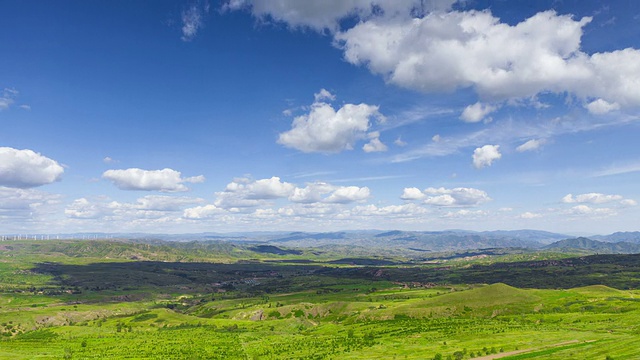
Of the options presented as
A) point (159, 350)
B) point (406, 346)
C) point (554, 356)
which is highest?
point (554, 356)

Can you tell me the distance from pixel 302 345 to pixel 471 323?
82.0 metres

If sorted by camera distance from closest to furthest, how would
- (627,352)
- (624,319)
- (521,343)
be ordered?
(627,352) → (521,343) → (624,319)

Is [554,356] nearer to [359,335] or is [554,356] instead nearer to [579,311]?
[359,335]

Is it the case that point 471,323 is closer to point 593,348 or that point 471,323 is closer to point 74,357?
point 593,348

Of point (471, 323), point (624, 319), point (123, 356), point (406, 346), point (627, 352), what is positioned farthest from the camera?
point (471, 323)

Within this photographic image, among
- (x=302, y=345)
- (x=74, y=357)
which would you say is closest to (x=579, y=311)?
(x=302, y=345)

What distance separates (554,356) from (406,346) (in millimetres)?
53520

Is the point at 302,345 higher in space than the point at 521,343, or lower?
lower

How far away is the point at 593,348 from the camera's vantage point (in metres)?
103

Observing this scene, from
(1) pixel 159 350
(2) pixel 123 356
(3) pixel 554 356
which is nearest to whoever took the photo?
(3) pixel 554 356

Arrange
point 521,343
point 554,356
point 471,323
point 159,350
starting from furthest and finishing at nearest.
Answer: point 471,323 < point 159,350 < point 521,343 < point 554,356

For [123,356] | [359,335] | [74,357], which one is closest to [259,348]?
[359,335]

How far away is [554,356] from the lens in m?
98.7

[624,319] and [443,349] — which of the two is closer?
[443,349]
